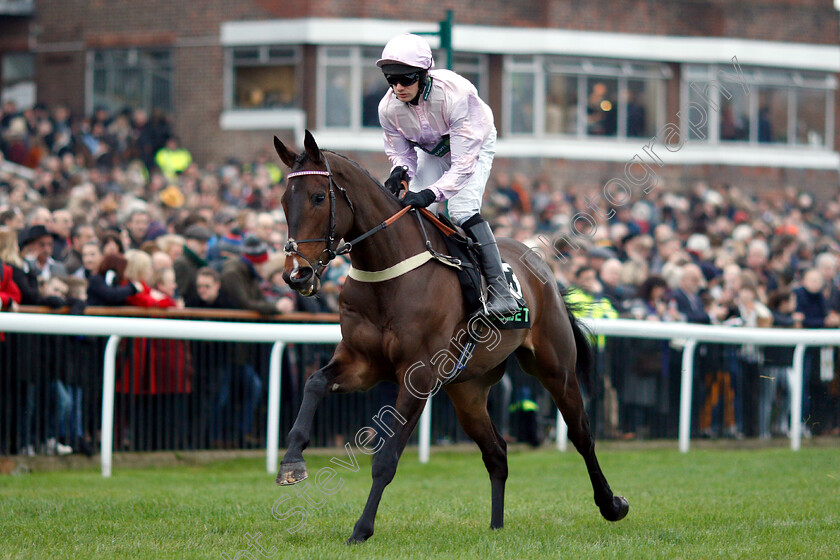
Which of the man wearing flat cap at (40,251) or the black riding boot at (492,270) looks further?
the man wearing flat cap at (40,251)

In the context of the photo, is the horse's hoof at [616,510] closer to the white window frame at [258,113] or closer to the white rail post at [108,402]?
the white rail post at [108,402]

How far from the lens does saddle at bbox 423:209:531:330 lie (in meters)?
6.04

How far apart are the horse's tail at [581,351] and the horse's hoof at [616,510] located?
1.01 metres

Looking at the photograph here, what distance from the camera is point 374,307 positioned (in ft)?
18.6

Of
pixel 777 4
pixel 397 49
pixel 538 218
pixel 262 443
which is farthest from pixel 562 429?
pixel 777 4

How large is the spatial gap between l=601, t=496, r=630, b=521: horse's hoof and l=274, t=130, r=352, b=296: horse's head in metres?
2.24

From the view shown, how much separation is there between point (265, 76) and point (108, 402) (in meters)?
13.9

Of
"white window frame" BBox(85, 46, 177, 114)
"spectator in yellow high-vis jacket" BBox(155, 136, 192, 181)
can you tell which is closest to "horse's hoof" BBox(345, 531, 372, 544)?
"spectator in yellow high-vis jacket" BBox(155, 136, 192, 181)

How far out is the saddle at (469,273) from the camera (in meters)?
6.04

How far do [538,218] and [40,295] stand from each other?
33.8ft

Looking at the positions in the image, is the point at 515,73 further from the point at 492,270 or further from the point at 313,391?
the point at 313,391

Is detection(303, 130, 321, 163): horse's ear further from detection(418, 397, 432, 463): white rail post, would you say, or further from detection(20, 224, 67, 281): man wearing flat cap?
detection(418, 397, 432, 463): white rail post

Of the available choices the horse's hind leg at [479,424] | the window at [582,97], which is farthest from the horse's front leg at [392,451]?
the window at [582,97]

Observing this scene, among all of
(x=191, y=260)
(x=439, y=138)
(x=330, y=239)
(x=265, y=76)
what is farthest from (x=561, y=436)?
(x=265, y=76)
